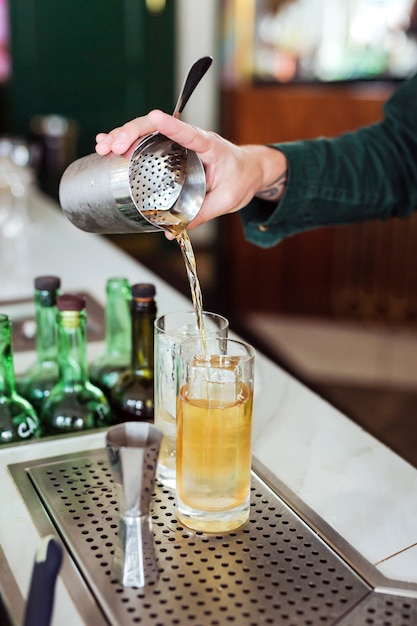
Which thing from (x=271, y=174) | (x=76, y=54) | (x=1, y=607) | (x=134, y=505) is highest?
(x=76, y=54)

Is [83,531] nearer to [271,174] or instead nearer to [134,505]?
[134,505]

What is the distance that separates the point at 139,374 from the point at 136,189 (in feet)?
0.96

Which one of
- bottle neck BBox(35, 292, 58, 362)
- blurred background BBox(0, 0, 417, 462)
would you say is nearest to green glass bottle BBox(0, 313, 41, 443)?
bottle neck BBox(35, 292, 58, 362)

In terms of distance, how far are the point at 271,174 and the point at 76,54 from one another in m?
4.19

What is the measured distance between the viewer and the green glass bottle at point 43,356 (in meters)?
1.28

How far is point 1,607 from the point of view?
862mm

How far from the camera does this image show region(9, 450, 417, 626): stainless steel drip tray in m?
0.85

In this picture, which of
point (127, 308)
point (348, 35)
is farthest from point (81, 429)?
point (348, 35)

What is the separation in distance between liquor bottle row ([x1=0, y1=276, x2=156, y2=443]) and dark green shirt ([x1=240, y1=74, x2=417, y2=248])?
34 centimetres

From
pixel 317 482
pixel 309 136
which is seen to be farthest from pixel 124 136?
pixel 309 136

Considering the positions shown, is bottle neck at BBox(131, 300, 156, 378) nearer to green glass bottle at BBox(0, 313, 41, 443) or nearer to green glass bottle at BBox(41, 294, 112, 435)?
green glass bottle at BBox(41, 294, 112, 435)

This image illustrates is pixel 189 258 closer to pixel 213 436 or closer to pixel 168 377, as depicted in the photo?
pixel 168 377

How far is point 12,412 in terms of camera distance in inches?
47.8

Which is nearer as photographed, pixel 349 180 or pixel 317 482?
pixel 317 482
